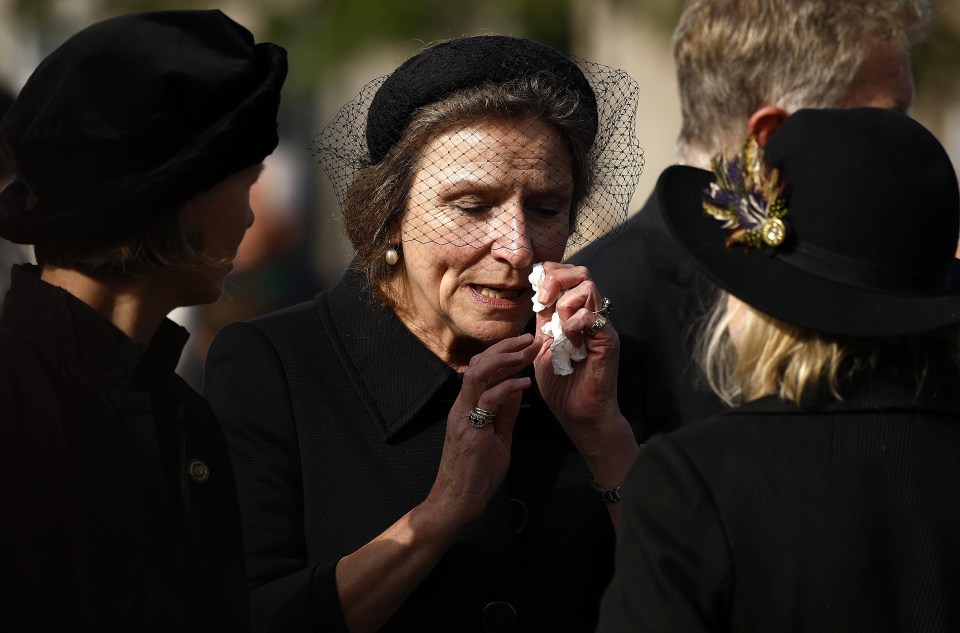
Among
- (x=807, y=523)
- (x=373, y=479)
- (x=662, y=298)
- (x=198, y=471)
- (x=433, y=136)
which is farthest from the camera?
(x=662, y=298)

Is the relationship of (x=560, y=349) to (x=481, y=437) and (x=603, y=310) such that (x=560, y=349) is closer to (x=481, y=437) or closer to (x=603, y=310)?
(x=603, y=310)

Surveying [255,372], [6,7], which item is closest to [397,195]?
[255,372]

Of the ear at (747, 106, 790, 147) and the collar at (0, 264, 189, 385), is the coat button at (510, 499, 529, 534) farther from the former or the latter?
the ear at (747, 106, 790, 147)

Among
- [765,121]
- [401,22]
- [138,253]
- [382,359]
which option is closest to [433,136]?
[382,359]

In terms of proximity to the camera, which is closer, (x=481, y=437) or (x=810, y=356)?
(x=810, y=356)

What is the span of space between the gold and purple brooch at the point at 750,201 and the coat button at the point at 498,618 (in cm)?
105

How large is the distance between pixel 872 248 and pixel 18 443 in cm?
146

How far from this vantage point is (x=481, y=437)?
2787 mm

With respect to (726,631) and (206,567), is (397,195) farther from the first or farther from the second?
(726,631)

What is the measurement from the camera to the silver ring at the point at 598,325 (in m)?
2.88

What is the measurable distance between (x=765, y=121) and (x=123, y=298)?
7.64 feet

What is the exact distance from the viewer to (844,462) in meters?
2.08

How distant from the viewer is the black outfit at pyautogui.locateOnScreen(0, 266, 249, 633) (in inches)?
78.1

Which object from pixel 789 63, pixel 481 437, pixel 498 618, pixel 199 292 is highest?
pixel 789 63
